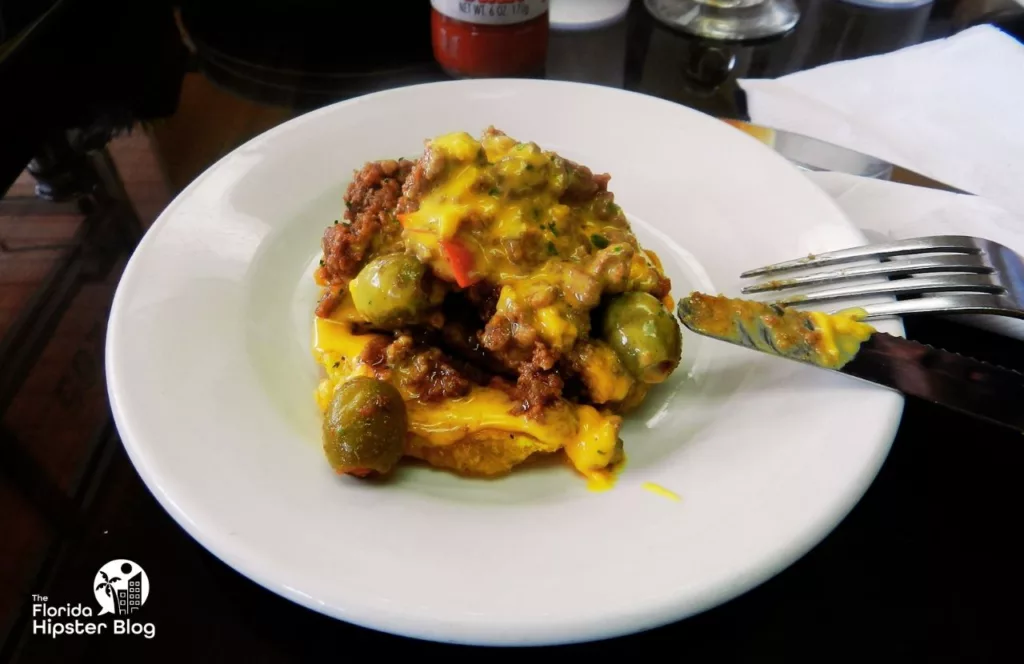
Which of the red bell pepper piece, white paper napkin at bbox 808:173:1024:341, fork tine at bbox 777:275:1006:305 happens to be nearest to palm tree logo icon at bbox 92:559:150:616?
the red bell pepper piece

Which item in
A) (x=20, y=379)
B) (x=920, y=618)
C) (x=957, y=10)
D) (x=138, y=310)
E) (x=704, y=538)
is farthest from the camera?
(x=957, y=10)

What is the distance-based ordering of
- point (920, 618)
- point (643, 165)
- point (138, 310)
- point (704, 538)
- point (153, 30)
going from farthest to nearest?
point (153, 30) → point (643, 165) → point (138, 310) → point (920, 618) → point (704, 538)

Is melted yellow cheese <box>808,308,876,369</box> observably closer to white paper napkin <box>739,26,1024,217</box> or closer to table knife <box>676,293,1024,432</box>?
table knife <box>676,293,1024,432</box>

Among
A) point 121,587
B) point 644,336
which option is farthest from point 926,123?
point 121,587

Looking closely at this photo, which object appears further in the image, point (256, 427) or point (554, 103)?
point (554, 103)

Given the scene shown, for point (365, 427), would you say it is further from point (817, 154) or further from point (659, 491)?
point (817, 154)

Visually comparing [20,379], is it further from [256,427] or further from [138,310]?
[256,427]

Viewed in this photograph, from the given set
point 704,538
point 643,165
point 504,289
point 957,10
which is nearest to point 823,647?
point 704,538
